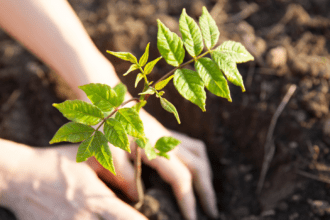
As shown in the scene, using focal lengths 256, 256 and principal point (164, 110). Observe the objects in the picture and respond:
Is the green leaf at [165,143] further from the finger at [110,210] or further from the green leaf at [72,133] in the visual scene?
the finger at [110,210]

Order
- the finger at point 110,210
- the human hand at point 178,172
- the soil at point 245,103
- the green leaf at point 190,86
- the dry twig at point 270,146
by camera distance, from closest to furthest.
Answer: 1. the green leaf at point 190,86
2. the finger at point 110,210
3. the human hand at point 178,172
4. the soil at point 245,103
5. the dry twig at point 270,146

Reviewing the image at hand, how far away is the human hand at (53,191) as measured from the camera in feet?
4.11

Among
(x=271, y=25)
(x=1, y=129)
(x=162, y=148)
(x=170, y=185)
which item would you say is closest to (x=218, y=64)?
(x=162, y=148)

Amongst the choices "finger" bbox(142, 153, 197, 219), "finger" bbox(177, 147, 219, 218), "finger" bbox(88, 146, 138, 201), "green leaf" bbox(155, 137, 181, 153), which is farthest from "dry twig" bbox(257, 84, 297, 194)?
"green leaf" bbox(155, 137, 181, 153)

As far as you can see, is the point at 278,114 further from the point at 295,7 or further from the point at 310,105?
the point at 295,7

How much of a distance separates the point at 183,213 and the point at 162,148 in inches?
30.2

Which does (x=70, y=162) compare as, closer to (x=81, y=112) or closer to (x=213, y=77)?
(x=81, y=112)

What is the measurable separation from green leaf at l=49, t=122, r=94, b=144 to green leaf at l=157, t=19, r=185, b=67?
32 cm

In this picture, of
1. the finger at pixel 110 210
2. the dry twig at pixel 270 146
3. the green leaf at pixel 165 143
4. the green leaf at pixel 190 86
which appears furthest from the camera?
the dry twig at pixel 270 146

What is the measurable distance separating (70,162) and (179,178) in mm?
610

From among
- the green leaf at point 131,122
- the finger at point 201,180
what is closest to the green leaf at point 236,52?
the green leaf at point 131,122

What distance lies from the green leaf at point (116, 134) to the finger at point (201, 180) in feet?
3.12

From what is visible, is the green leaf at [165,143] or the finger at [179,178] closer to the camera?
the green leaf at [165,143]

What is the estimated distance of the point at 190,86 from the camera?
27.2 inches
